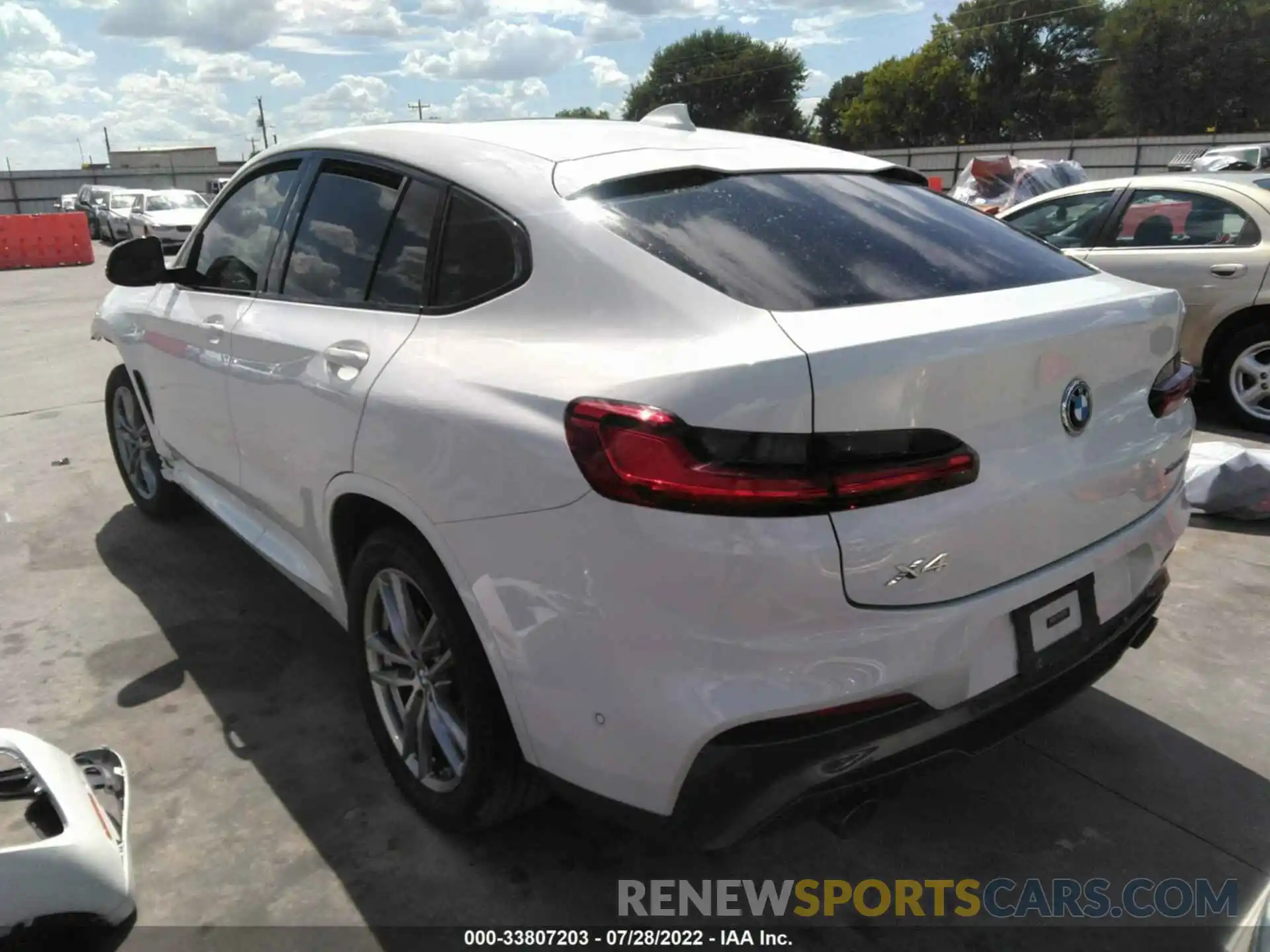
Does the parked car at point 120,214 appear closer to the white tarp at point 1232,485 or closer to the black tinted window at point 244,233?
the black tinted window at point 244,233

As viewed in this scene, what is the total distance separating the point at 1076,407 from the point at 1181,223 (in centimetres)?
547

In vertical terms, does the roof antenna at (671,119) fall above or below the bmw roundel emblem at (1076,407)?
above

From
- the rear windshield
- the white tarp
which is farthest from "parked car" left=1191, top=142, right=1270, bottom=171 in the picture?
the rear windshield

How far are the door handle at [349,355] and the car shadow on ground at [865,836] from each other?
46.8 inches

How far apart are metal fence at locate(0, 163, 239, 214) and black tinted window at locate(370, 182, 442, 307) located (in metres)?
46.5

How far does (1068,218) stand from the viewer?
23.9 feet

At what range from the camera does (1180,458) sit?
2.50 metres

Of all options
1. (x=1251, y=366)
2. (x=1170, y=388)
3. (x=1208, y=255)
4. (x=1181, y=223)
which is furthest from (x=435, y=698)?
(x=1181, y=223)

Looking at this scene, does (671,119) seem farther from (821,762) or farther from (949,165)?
Result: (949,165)

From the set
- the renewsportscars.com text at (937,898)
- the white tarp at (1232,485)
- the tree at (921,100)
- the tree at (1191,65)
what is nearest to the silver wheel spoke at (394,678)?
the renewsportscars.com text at (937,898)

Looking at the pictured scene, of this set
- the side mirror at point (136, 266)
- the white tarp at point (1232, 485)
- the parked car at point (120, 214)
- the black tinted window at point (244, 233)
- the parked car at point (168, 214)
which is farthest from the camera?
the parked car at point (120, 214)

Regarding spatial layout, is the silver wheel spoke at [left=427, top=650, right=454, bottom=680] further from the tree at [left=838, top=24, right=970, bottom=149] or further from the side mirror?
the tree at [left=838, top=24, right=970, bottom=149]

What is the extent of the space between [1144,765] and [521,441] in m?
2.11

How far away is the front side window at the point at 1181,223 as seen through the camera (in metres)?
6.35
